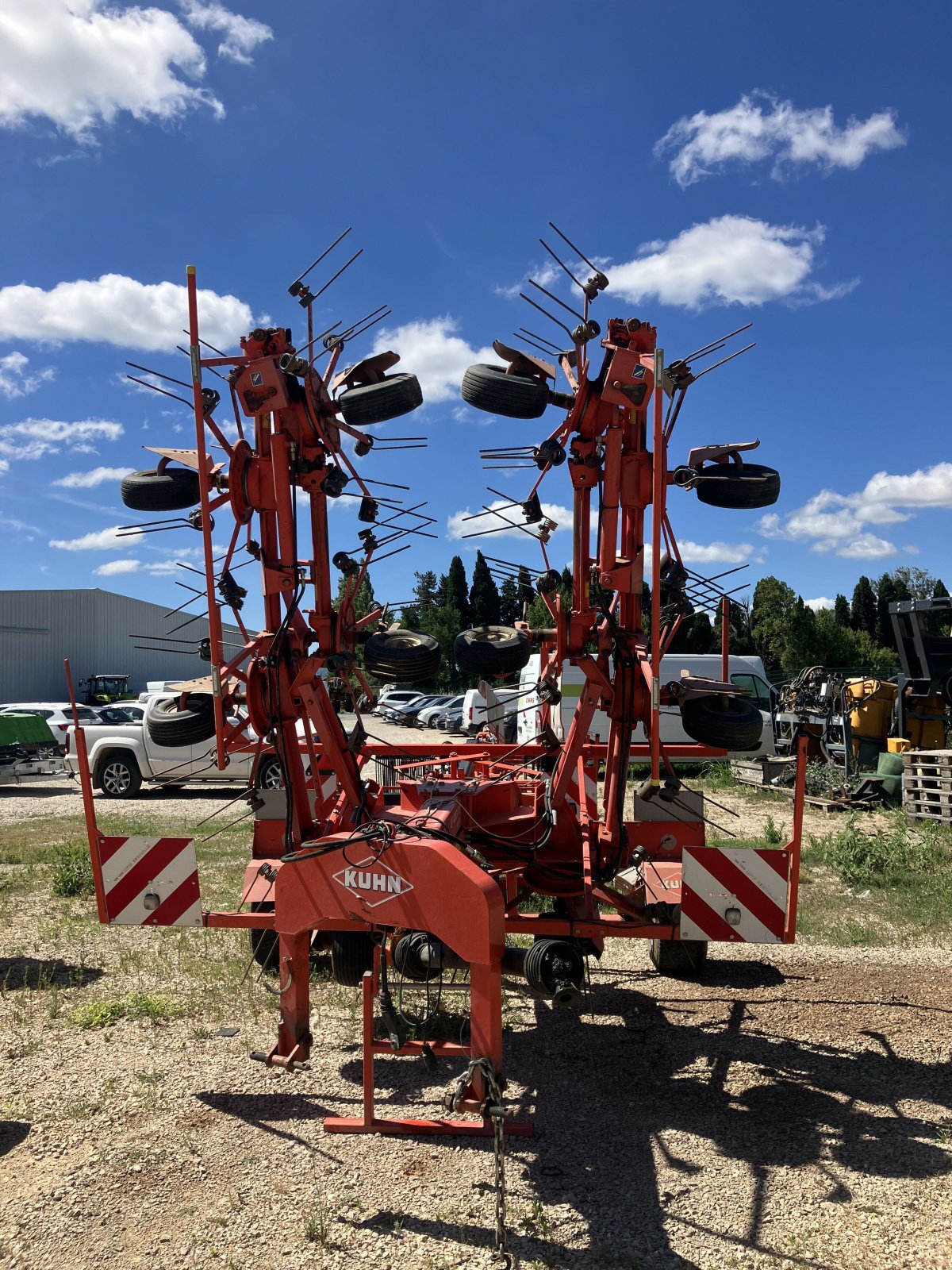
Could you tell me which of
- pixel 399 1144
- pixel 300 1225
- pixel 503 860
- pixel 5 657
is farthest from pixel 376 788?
pixel 5 657

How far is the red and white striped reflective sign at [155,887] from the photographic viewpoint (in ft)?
17.3

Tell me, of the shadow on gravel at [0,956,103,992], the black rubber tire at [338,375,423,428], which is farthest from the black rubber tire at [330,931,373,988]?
the black rubber tire at [338,375,423,428]

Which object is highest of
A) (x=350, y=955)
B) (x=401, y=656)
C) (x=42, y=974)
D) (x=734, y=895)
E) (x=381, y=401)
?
(x=381, y=401)

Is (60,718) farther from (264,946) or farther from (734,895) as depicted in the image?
(734,895)

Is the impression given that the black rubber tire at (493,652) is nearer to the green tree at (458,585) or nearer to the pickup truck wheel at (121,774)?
the pickup truck wheel at (121,774)

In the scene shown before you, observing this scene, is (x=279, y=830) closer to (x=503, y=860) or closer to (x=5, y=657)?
(x=503, y=860)

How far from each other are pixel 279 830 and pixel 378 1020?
1.49 metres

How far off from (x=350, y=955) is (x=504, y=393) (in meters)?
3.45

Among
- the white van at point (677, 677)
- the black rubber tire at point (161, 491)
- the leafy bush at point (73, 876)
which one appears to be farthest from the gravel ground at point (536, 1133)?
the white van at point (677, 677)

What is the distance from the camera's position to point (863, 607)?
59.4m

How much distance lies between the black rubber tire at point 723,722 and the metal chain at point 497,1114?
242 cm

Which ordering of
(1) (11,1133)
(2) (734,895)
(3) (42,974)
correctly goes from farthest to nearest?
(3) (42,974) < (2) (734,895) < (1) (11,1133)

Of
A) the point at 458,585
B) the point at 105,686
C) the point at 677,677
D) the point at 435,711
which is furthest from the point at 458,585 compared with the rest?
the point at 677,677

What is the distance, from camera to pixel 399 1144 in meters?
4.29
